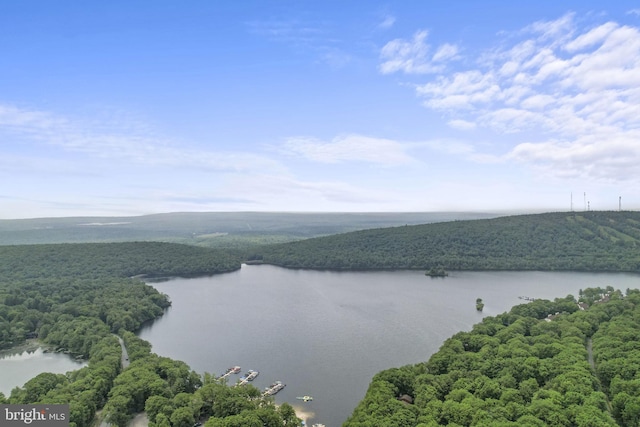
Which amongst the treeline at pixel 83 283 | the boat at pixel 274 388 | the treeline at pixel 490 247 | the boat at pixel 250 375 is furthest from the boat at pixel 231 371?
the treeline at pixel 490 247

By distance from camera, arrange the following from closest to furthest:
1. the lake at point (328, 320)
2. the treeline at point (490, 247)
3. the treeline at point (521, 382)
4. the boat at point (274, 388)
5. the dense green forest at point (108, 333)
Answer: the treeline at point (521, 382) < the dense green forest at point (108, 333) < the boat at point (274, 388) < the lake at point (328, 320) < the treeline at point (490, 247)

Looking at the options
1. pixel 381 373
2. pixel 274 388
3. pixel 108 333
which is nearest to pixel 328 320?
pixel 274 388

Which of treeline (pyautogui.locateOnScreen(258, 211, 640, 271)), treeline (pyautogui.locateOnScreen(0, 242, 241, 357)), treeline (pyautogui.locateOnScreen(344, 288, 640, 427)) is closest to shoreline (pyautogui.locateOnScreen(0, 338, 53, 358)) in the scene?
treeline (pyautogui.locateOnScreen(0, 242, 241, 357))

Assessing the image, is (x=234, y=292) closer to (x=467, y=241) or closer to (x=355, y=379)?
(x=355, y=379)

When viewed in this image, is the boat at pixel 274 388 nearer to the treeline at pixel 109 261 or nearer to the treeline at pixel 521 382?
the treeline at pixel 521 382

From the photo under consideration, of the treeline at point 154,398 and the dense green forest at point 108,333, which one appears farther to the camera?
the dense green forest at point 108,333

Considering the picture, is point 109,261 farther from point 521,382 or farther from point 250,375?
point 521,382

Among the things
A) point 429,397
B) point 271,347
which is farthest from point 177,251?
point 429,397
